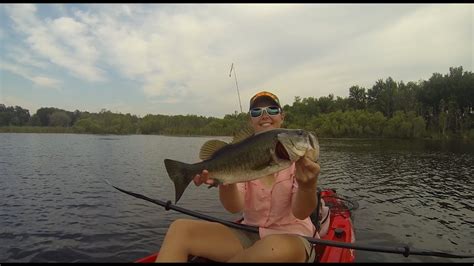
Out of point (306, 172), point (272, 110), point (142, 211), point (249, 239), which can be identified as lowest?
point (142, 211)

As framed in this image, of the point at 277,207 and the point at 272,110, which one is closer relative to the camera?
the point at 277,207

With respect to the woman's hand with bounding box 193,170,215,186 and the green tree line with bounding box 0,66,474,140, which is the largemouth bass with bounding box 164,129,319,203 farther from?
the green tree line with bounding box 0,66,474,140

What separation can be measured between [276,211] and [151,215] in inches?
358

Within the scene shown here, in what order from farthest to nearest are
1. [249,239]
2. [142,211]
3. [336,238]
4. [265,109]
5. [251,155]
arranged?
[142,211]
[336,238]
[265,109]
[249,239]
[251,155]

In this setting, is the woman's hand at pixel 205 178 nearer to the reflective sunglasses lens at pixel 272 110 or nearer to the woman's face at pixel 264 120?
the woman's face at pixel 264 120

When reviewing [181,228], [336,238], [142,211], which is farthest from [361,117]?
[181,228]

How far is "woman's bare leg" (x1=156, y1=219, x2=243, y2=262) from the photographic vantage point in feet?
12.7

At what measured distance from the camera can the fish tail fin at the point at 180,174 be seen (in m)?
3.93

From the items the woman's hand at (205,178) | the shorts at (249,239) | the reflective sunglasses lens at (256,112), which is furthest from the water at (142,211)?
the reflective sunglasses lens at (256,112)

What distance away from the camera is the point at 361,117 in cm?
7875

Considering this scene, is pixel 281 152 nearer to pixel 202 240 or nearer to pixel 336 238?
pixel 202 240

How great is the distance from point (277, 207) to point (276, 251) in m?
0.55

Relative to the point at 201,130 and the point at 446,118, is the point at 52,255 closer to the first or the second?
the point at 446,118

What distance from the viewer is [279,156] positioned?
3.34m
